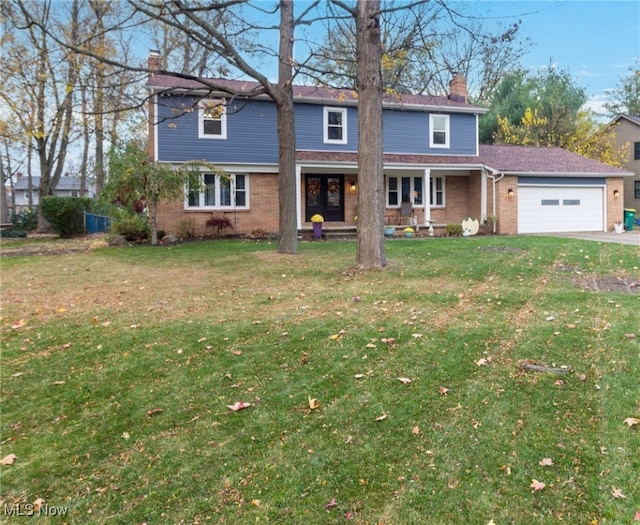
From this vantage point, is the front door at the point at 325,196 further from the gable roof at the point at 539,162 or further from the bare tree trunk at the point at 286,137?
the bare tree trunk at the point at 286,137

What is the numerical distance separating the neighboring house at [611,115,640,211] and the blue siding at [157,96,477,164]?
1644 centimetres

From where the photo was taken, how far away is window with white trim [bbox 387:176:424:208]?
20.5 metres

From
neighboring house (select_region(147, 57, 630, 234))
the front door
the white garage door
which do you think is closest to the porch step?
neighboring house (select_region(147, 57, 630, 234))

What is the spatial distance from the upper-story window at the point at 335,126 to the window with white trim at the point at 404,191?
3.15 m

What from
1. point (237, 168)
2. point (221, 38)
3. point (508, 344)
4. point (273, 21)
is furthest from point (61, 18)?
point (508, 344)

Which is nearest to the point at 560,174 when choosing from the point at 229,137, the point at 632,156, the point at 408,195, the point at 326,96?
the point at 408,195

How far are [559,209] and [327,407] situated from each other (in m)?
19.8

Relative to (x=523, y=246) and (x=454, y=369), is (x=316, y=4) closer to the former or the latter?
(x=523, y=246)

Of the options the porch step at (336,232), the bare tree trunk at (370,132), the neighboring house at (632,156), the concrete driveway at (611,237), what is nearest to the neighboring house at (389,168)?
the porch step at (336,232)

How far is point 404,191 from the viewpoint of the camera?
20.7m

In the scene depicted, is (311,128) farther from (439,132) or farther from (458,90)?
(458,90)

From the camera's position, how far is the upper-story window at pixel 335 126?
18.6 meters

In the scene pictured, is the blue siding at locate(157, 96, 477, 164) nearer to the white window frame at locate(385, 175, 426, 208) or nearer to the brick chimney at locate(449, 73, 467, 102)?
the white window frame at locate(385, 175, 426, 208)

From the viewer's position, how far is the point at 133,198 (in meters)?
13.9
